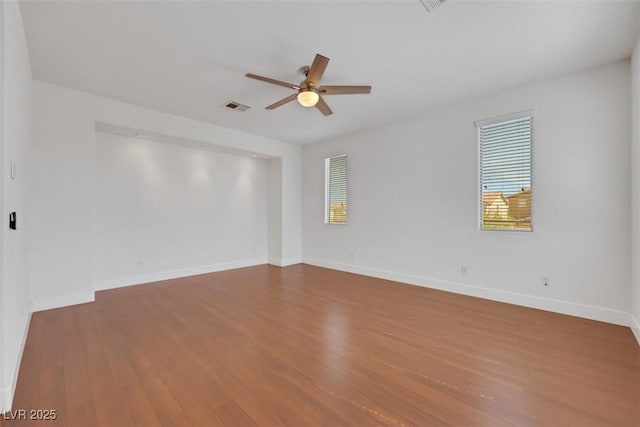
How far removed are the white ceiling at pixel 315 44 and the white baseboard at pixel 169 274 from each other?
279 centimetres

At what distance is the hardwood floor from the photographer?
1645 mm

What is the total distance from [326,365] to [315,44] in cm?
281

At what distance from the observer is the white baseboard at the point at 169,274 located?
4.32m

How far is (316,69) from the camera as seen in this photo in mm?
2568

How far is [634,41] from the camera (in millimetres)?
2582

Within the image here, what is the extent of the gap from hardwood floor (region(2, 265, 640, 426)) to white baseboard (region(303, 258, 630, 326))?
0.45 feet

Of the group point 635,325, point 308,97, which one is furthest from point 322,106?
point 635,325

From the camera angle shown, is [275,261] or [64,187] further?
[275,261]

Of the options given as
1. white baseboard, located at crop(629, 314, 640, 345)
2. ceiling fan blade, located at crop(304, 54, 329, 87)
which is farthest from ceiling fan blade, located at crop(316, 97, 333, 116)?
white baseboard, located at crop(629, 314, 640, 345)

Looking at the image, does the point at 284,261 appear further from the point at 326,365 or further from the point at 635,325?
the point at 635,325

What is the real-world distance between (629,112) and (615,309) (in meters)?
2.06

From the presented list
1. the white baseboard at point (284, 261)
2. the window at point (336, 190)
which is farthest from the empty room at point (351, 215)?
the white baseboard at point (284, 261)

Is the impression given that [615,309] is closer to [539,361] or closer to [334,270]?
[539,361]

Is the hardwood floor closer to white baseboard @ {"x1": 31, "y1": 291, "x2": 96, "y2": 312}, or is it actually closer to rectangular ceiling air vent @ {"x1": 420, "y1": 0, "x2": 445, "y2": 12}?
white baseboard @ {"x1": 31, "y1": 291, "x2": 96, "y2": 312}
